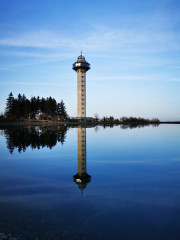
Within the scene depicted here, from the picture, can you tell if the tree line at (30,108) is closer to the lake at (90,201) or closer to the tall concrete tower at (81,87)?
the tall concrete tower at (81,87)

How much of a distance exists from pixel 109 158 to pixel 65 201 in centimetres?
720

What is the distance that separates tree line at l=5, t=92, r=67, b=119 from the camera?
10088 cm

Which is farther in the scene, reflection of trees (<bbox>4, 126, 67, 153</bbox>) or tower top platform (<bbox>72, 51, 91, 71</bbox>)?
tower top platform (<bbox>72, 51, 91, 71</bbox>)

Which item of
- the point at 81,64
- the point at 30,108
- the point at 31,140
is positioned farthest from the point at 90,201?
the point at 81,64

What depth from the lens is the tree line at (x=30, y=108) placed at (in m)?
101

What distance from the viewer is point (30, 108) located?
10512 cm

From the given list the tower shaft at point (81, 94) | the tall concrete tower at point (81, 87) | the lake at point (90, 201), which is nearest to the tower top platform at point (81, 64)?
the tall concrete tower at point (81, 87)

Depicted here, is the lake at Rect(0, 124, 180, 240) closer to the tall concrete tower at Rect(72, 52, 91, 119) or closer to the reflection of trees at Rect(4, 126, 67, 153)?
the reflection of trees at Rect(4, 126, 67, 153)

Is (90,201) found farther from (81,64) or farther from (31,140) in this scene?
(81,64)

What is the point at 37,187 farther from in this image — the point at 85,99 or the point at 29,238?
the point at 85,99

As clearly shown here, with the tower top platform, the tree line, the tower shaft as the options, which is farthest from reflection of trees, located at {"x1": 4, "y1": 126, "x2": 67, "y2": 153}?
the tower top platform

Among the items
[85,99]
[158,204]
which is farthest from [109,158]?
[85,99]

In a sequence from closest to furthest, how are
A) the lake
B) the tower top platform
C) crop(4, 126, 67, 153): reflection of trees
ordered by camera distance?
1. the lake
2. crop(4, 126, 67, 153): reflection of trees
3. the tower top platform

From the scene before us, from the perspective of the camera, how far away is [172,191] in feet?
22.0
